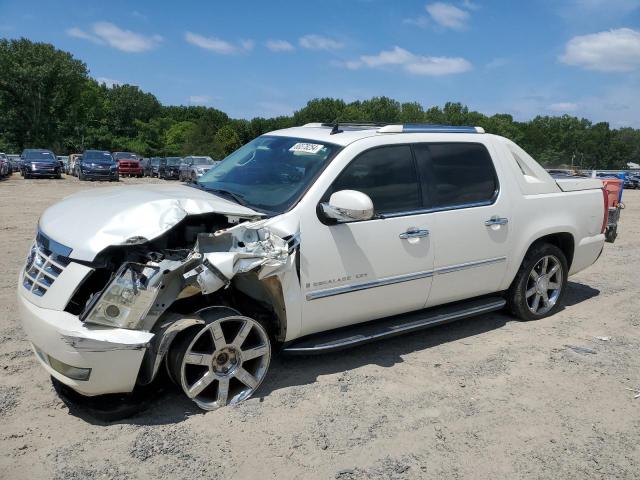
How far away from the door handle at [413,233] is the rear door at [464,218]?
0.37 ft

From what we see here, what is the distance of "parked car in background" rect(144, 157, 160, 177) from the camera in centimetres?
4008

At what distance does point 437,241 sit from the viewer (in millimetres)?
4387

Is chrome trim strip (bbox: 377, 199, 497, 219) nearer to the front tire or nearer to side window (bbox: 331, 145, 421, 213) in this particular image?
side window (bbox: 331, 145, 421, 213)

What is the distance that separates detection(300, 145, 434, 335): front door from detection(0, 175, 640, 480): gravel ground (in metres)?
0.51

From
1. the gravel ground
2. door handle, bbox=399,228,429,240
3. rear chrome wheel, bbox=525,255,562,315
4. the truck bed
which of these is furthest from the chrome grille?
the truck bed

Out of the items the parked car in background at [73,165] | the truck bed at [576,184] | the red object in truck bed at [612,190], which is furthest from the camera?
the parked car in background at [73,165]

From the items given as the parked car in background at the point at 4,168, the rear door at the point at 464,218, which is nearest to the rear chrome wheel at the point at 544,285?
the rear door at the point at 464,218

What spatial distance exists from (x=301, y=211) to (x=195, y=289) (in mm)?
905

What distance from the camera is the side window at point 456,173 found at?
177 inches

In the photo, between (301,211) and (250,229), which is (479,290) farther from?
(250,229)

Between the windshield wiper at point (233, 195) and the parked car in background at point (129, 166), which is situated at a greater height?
the windshield wiper at point (233, 195)

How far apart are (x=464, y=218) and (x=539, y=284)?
4.91 ft

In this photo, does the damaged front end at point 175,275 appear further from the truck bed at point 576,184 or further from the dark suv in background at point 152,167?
the dark suv in background at point 152,167

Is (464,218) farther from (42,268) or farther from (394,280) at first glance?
(42,268)
